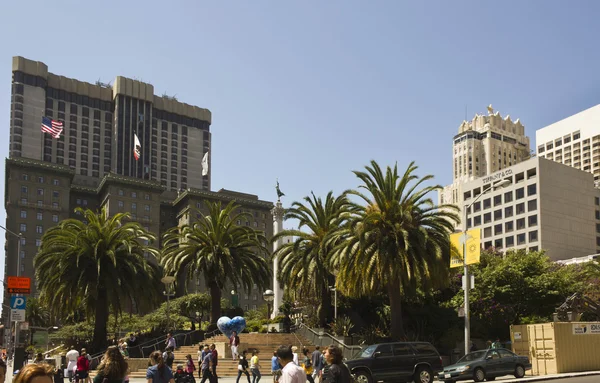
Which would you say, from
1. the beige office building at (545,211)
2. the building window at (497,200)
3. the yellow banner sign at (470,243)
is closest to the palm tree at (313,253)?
the yellow banner sign at (470,243)

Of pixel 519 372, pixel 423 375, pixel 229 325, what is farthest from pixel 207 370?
pixel 229 325

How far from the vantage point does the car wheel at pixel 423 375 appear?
26.4 meters

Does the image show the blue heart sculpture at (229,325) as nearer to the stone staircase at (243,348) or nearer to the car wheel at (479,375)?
the stone staircase at (243,348)

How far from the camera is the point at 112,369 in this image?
8.72 metres

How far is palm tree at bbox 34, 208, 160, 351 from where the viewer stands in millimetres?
43906

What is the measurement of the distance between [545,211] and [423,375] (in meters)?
92.0

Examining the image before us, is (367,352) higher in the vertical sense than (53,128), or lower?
lower

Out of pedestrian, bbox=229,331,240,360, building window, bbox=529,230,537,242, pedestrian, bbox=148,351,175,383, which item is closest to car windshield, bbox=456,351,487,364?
pedestrian, bbox=229,331,240,360

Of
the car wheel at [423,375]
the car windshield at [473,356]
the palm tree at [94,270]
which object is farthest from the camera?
the palm tree at [94,270]

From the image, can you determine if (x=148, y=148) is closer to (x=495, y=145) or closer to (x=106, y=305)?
(x=495, y=145)

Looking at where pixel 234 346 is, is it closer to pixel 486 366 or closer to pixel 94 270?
pixel 94 270

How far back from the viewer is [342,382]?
9.63 meters

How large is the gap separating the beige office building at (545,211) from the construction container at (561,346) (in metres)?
79.5

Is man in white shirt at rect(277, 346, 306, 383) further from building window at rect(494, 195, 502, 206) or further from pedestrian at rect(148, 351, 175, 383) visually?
building window at rect(494, 195, 502, 206)
